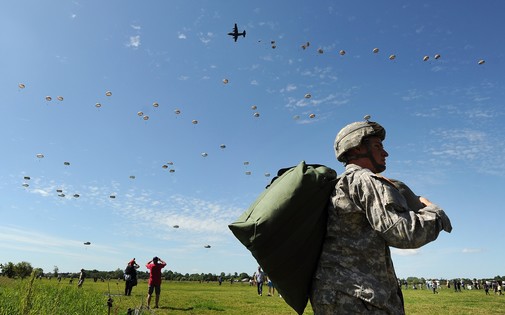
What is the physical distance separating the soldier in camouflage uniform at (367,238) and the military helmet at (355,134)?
212 mm

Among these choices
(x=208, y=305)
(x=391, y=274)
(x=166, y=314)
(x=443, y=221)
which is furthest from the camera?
(x=208, y=305)

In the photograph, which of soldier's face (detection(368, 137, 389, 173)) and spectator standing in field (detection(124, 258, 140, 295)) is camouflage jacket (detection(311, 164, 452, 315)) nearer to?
soldier's face (detection(368, 137, 389, 173))

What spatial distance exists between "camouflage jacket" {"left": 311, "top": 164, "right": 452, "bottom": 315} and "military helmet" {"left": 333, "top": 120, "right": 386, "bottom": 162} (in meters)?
0.26

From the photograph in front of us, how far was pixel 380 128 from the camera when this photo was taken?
3.11 metres

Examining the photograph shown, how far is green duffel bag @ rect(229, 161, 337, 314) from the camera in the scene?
8.49 feet

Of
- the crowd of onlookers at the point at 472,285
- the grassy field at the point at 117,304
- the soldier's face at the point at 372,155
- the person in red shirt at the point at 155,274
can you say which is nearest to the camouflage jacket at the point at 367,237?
the soldier's face at the point at 372,155

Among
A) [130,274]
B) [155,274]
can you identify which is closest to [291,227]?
[155,274]

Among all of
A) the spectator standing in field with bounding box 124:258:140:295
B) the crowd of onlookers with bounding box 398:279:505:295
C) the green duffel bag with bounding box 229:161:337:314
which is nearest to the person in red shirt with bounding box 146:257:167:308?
the spectator standing in field with bounding box 124:258:140:295

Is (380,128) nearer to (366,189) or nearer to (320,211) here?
(366,189)

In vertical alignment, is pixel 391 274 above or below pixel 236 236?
below

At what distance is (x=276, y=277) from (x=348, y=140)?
129 cm

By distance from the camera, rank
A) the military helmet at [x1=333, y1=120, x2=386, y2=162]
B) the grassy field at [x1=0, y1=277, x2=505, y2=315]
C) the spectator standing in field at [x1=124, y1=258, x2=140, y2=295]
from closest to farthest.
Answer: the military helmet at [x1=333, y1=120, x2=386, y2=162]
the grassy field at [x1=0, y1=277, x2=505, y2=315]
the spectator standing in field at [x1=124, y1=258, x2=140, y2=295]

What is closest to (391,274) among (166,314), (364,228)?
(364,228)

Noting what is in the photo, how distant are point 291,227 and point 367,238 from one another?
60 centimetres
